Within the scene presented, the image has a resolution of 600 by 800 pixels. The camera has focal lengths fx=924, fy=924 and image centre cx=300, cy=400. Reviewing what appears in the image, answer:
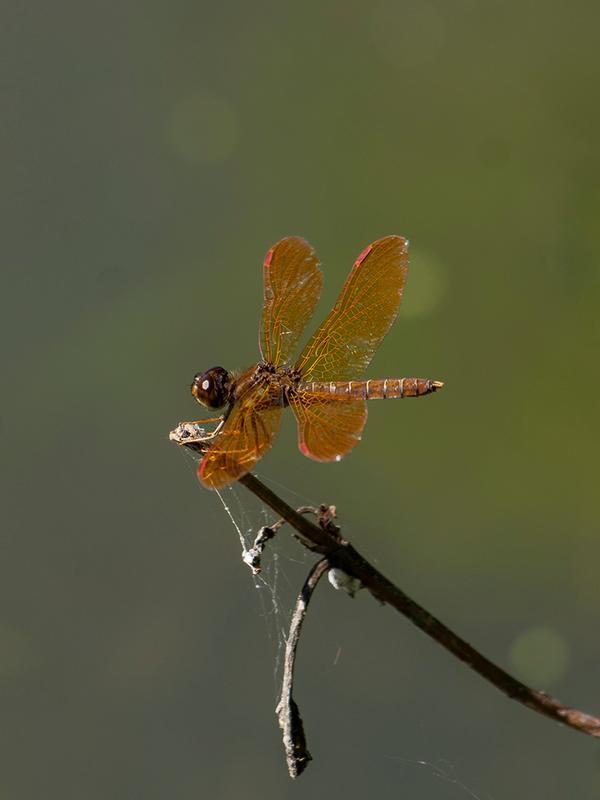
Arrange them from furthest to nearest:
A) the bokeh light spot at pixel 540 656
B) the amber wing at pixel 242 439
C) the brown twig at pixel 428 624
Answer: the bokeh light spot at pixel 540 656, the amber wing at pixel 242 439, the brown twig at pixel 428 624

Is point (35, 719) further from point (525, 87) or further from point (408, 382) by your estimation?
point (525, 87)

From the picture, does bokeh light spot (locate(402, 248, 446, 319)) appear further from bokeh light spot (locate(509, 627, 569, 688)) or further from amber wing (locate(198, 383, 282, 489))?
amber wing (locate(198, 383, 282, 489))

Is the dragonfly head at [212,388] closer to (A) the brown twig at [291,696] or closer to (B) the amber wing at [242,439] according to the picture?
(B) the amber wing at [242,439]

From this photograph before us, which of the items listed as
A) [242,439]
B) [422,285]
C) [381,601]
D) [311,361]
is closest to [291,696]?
[381,601]

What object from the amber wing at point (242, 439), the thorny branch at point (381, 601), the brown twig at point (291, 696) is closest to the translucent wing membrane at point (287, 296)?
the amber wing at point (242, 439)

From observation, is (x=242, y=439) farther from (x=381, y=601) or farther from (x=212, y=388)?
(x=381, y=601)

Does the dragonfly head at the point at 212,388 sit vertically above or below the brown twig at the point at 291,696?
above
